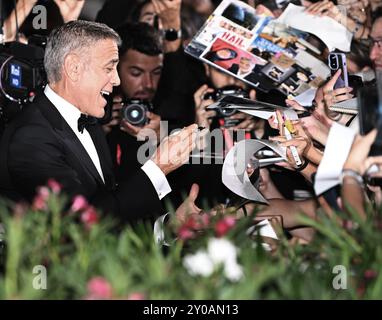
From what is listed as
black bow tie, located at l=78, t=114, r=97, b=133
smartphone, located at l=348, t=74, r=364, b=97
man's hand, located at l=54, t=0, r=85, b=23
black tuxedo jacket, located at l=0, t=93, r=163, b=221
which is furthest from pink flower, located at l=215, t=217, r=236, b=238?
man's hand, located at l=54, t=0, r=85, b=23

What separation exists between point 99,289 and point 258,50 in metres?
2.74

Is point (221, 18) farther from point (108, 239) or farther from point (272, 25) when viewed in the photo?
point (108, 239)

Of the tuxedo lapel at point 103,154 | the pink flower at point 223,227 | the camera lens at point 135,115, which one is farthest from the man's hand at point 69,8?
the pink flower at point 223,227

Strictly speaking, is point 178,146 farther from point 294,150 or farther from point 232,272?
point 232,272

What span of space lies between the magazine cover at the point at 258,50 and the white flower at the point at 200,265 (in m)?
2.34

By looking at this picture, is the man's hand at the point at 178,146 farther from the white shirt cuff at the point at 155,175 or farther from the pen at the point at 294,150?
the pen at the point at 294,150

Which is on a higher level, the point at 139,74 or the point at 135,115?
the point at 139,74

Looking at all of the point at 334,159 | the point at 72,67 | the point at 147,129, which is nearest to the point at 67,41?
the point at 72,67

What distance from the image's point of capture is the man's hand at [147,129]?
197 inches

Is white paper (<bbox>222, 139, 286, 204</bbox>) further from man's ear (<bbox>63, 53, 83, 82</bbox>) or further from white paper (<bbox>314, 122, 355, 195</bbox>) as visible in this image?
white paper (<bbox>314, 122, 355, 195</bbox>)

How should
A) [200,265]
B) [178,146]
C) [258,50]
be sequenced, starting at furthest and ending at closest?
[258,50]
[178,146]
[200,265]

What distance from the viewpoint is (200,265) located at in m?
2.49
